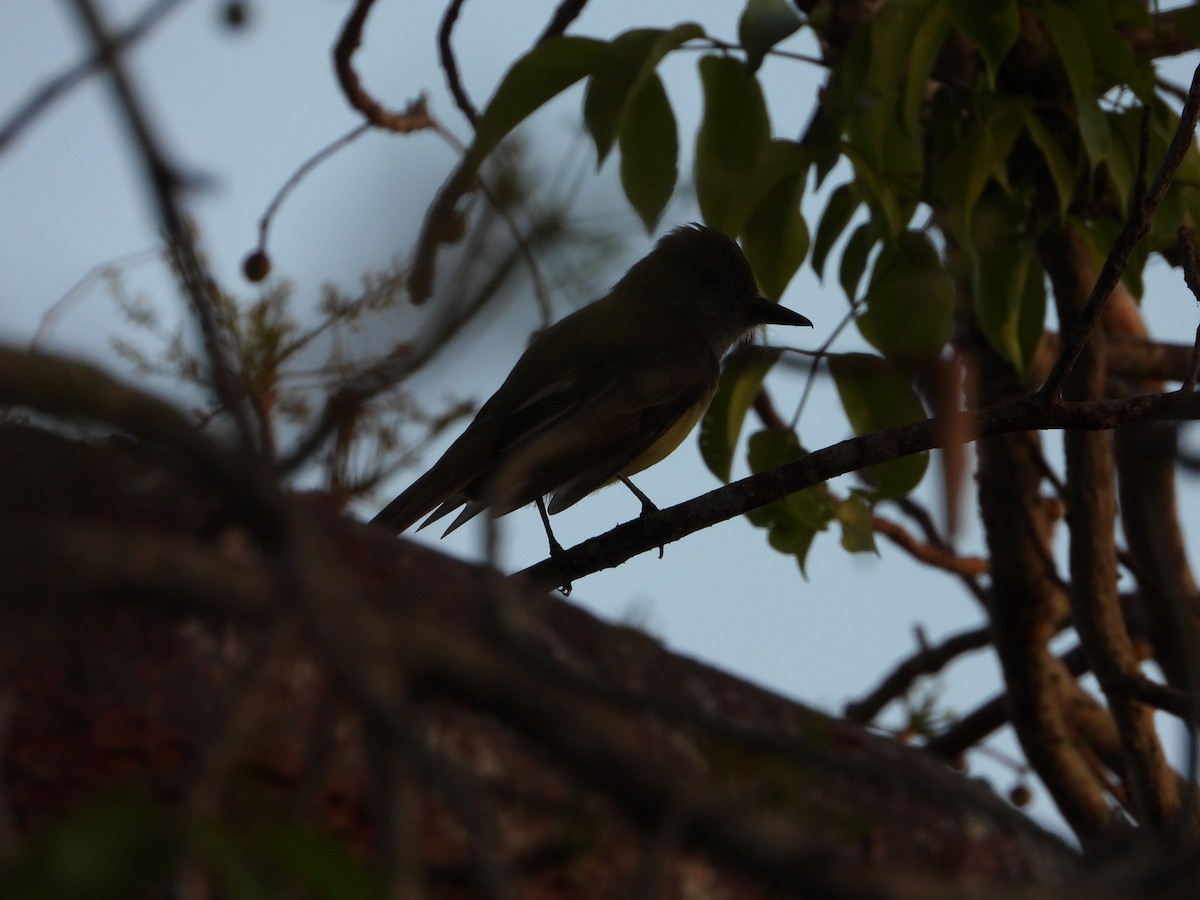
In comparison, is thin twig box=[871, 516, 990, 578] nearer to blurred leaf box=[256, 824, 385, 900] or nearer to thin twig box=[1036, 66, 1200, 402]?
thin twig box=[1036, 66, 1200, 402]

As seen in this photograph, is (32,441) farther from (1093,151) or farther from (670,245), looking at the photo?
(670,245)

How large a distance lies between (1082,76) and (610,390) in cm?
230

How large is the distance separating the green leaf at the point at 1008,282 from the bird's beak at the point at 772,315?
2.02 metres

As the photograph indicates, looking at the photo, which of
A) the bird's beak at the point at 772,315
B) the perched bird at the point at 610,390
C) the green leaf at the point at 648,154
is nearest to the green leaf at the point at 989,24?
the green leaf at the point at 648,154

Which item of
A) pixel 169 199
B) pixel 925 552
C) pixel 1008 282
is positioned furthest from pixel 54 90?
pixel 925 552

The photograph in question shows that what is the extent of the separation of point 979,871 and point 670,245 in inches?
209

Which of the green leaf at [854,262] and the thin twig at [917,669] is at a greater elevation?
the green leaf at [854,262]

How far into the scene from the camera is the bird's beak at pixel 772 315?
693 cm

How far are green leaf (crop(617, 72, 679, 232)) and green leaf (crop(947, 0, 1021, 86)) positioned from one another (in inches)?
33.9

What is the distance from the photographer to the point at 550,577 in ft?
14.3

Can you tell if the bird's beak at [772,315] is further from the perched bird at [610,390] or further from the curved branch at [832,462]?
the curved branch at [832,462]

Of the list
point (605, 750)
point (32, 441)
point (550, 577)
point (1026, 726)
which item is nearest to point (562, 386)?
point (550, 577)

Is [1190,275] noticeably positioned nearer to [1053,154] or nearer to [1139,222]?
[1139,222]

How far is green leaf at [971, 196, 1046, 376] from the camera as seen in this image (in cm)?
458
